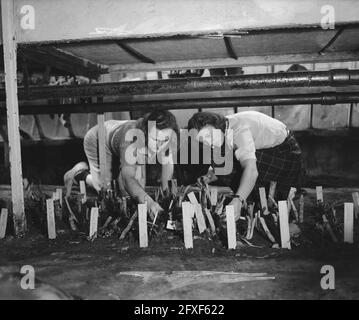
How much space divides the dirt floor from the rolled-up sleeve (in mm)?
740

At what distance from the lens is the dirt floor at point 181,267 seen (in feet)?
6.02

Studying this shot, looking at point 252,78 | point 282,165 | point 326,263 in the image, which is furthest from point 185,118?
point 326,263

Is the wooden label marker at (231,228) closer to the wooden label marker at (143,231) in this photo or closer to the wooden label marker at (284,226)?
the wooden label marker at (284,226)

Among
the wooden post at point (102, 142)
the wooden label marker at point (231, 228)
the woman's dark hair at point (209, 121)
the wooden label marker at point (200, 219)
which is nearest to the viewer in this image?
the wooden label marker at point (231, 228)

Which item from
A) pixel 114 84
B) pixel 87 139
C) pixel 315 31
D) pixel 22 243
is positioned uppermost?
pixel 315 31

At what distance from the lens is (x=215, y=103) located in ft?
11.5

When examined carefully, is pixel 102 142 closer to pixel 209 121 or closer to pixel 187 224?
pixel 209 121

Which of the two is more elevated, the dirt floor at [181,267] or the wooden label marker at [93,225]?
the wooden label marker at [93,225]

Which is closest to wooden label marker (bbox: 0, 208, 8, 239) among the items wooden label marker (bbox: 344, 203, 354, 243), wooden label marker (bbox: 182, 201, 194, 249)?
wooden label marker (bbox: 182, 201, 194, 249)

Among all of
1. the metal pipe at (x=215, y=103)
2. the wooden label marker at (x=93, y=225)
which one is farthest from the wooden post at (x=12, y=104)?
the metal pipe at (x=215, y=103)

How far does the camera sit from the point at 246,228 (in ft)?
8.80

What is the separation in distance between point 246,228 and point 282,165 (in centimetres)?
136

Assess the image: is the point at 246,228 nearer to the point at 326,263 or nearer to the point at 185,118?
the point at 326,263

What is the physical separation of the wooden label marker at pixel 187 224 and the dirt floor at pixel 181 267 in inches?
2.2
